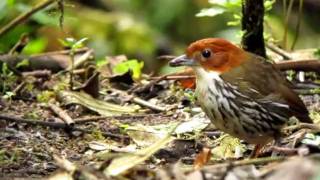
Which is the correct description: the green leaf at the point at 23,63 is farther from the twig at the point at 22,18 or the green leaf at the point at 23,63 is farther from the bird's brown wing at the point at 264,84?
the bird's brown wing at the point at 264,84

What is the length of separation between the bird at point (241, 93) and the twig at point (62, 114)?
68 centimetres

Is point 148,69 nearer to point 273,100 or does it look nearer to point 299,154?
point 273,100

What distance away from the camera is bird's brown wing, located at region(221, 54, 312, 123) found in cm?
409

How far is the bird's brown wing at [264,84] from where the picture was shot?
4.09 m

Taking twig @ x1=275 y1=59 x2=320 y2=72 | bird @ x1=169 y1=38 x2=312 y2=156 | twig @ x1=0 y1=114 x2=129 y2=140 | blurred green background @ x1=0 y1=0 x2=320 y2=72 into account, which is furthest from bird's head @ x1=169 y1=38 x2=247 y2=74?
blurred green background @ x1=0 y1=0 x2=320 y2=72

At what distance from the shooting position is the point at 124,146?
169 inches

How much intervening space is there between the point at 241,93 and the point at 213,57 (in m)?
0.24

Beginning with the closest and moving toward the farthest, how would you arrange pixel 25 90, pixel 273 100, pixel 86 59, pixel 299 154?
pixel 299 154 → pixel 273 100 → pixel 25 90 → pixel 86 59

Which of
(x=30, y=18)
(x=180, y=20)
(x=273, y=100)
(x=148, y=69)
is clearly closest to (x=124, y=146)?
(x=273, y=100)

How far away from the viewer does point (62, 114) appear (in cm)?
469

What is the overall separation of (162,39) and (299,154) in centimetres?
669

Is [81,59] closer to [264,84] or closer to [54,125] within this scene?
[54,125]

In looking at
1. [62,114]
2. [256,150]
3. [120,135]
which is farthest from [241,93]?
[62,114]

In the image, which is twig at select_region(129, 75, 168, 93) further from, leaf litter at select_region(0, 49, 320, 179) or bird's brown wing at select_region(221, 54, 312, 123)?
bird's brown wing at select_region(221, 54, 312, 123)
